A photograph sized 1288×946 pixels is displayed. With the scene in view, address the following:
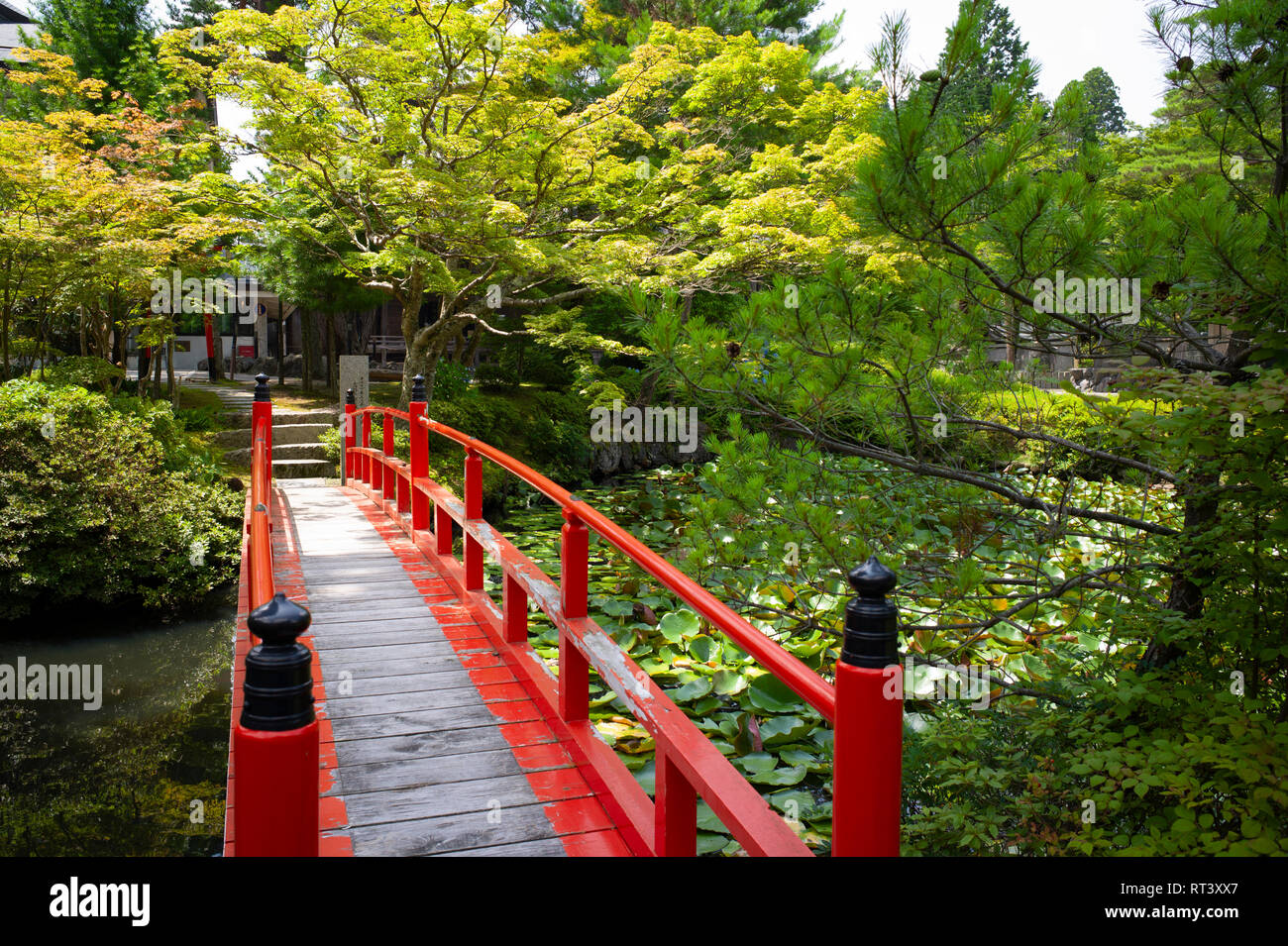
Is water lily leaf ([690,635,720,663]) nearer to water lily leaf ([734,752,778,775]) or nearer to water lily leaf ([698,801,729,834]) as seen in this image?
water lily leaf ([734,752,778,775])

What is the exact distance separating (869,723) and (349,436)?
9936 millimetres

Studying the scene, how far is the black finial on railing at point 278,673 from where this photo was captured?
1.42 m

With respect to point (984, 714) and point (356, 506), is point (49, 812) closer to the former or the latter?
point (356, 506)

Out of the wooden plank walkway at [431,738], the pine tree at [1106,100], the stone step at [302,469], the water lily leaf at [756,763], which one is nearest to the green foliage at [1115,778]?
the water lily leaf at [756,763]

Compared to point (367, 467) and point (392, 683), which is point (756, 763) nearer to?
point (392, 683)

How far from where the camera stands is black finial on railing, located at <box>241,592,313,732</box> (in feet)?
4.65

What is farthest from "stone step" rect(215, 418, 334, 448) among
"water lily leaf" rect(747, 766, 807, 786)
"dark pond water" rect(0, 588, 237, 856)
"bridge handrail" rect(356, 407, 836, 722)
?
"bridge handrail" rect(356, 407, 836, 722)

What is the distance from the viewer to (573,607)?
11.3 feet

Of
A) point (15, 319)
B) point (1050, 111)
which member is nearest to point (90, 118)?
point (15, 319)

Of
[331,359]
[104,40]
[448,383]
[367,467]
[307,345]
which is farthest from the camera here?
[331,359]

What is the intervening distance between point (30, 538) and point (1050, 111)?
9036 millimetres

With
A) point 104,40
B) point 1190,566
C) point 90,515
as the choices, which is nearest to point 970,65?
point 1190,566

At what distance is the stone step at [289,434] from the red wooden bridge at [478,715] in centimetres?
761
